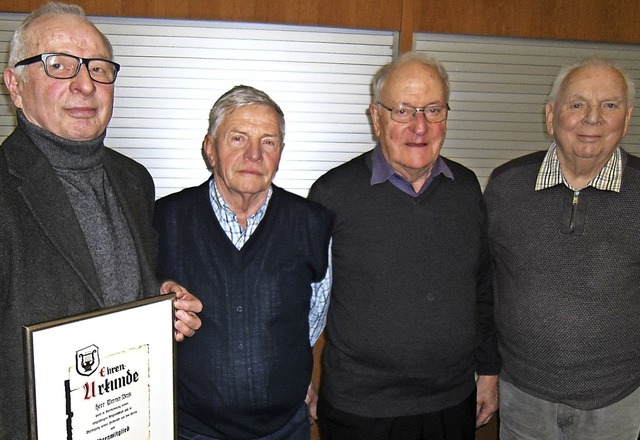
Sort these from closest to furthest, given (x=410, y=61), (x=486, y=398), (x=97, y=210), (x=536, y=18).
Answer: (x=97, y=210)
(x=410, y=61)
(x=486, y=398)
(x=536, y=18)

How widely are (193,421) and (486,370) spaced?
3.83 ft

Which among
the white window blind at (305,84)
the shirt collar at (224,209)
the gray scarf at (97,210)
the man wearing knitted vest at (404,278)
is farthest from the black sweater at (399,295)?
the white window blind at (305,84)

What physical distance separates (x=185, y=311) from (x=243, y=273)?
0.85 ft

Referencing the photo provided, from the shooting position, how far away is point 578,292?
212 centimetres

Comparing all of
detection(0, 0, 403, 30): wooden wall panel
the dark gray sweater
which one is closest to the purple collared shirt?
the dark gray sweater

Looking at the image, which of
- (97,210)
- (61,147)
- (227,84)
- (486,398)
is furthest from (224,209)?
(486,398)

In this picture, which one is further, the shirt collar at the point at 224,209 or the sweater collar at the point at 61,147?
the shirt collar at the point at 224,209

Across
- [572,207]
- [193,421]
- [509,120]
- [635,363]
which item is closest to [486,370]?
[635,363]

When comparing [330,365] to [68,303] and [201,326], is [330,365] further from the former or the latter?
[68,303]

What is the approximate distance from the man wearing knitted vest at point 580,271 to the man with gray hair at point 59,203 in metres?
1.22

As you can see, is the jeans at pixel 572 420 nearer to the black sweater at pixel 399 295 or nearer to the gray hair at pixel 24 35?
the black sweater at pixel 399 295

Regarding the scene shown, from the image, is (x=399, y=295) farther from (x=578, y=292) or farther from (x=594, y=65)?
(x=594, y=65)

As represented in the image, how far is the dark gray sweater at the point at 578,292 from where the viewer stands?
212cm

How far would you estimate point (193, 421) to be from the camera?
196 centimetres
